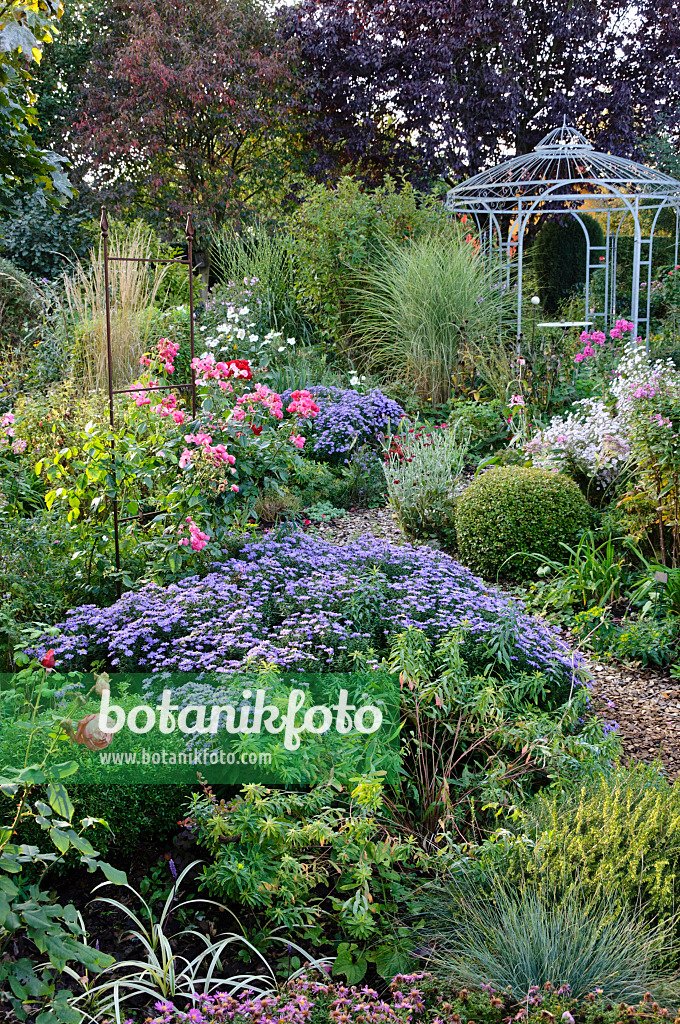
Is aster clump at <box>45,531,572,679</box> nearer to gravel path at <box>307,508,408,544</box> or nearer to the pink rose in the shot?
the pink rose

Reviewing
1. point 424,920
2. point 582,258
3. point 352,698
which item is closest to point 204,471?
point 352,698

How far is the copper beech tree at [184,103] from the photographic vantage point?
1170 centimetres

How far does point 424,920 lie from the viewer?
227cm

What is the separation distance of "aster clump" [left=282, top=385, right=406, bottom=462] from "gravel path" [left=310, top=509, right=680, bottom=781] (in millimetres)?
3065

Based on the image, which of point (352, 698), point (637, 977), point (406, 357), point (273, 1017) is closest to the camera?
point (273, 1017)

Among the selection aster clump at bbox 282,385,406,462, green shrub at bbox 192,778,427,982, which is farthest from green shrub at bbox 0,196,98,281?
green shrub at bbox 192,778,427,982

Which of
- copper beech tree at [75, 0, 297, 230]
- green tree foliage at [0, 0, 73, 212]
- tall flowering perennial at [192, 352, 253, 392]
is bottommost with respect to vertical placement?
tall flowering perennial at [192, 352, 253, 392]

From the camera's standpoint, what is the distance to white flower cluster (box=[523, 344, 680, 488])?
5309 millimetres

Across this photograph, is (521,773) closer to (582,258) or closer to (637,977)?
(637,977)

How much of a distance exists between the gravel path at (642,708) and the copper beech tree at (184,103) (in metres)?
9.89

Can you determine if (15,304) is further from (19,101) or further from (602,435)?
(19,101)

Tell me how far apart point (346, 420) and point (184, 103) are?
24.3 feet

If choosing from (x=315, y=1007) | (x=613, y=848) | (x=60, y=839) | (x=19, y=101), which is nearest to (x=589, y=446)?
(x=613, y=848)

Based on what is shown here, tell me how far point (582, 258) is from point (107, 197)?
6.81 m
